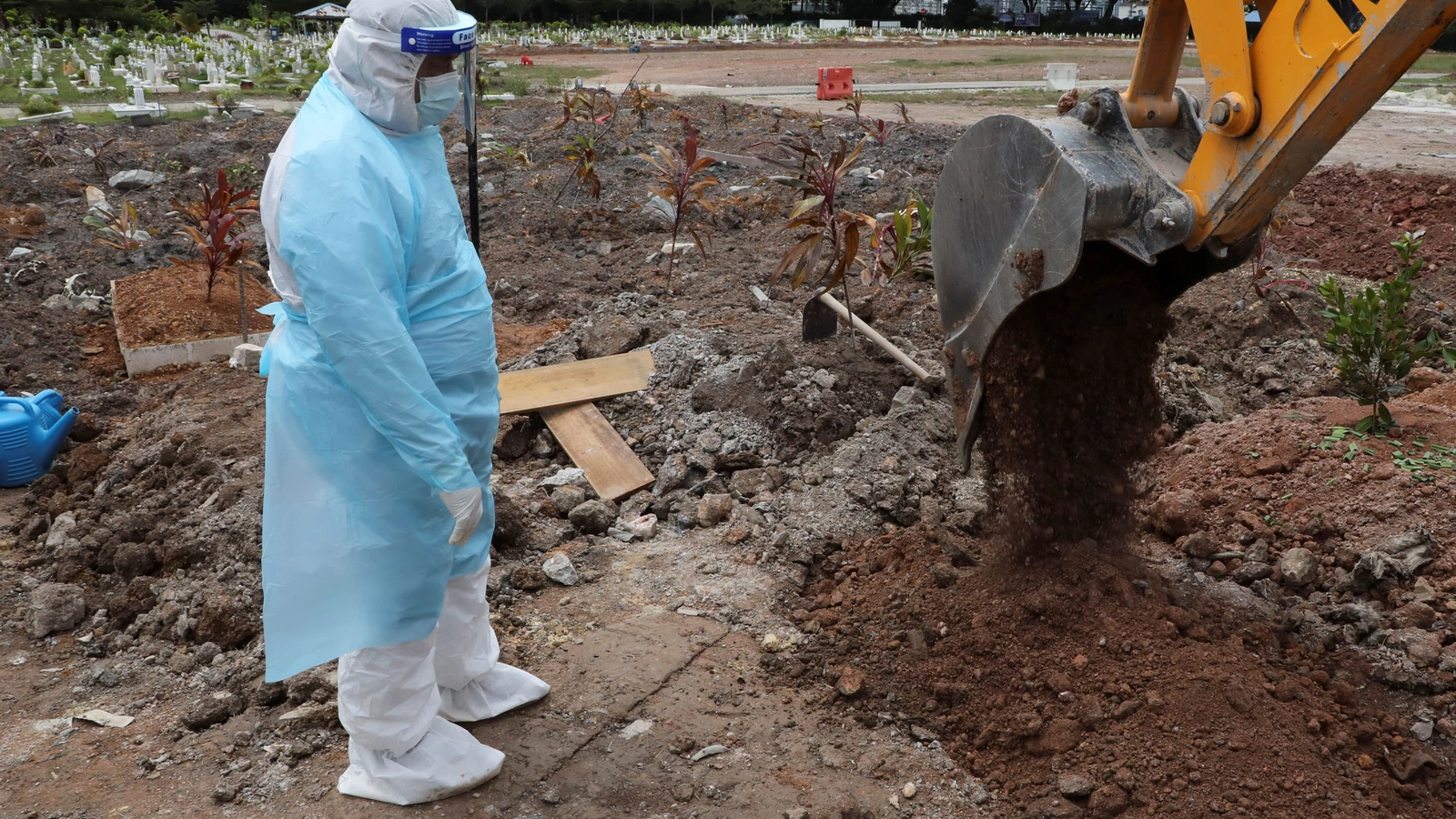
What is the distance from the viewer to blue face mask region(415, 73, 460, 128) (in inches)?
101

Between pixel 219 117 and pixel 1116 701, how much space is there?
15007mm

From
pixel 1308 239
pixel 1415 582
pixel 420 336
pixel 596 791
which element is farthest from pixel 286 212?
pixel 1308 239

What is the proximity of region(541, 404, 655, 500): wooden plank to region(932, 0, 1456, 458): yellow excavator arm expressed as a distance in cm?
175

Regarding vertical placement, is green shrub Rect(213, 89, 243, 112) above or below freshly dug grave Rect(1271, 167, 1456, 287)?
below

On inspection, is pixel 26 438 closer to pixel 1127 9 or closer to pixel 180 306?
pixel 180 306

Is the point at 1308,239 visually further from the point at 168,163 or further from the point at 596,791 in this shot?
the point at 168,163

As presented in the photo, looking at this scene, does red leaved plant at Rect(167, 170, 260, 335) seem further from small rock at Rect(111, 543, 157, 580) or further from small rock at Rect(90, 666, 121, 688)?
small rock at Rect(90, 666, 121, 688)

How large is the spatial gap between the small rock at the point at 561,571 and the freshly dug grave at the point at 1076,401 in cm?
149

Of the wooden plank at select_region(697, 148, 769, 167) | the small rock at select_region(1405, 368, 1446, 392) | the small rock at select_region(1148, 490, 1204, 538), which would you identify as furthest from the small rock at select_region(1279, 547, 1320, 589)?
the wooden plank at select_region(697, 148, 769, 167)

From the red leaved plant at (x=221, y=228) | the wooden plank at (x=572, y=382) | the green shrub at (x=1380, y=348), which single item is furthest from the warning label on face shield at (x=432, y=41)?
the red leaved plant at (x=221, y=228)

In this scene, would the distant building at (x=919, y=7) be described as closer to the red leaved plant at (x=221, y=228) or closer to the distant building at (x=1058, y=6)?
the distant building at (x=1058, y=6)

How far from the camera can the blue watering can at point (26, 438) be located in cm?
487

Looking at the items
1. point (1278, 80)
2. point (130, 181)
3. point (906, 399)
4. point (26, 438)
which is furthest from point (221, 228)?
point (1278, 80)

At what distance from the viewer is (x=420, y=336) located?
8.44 ft
